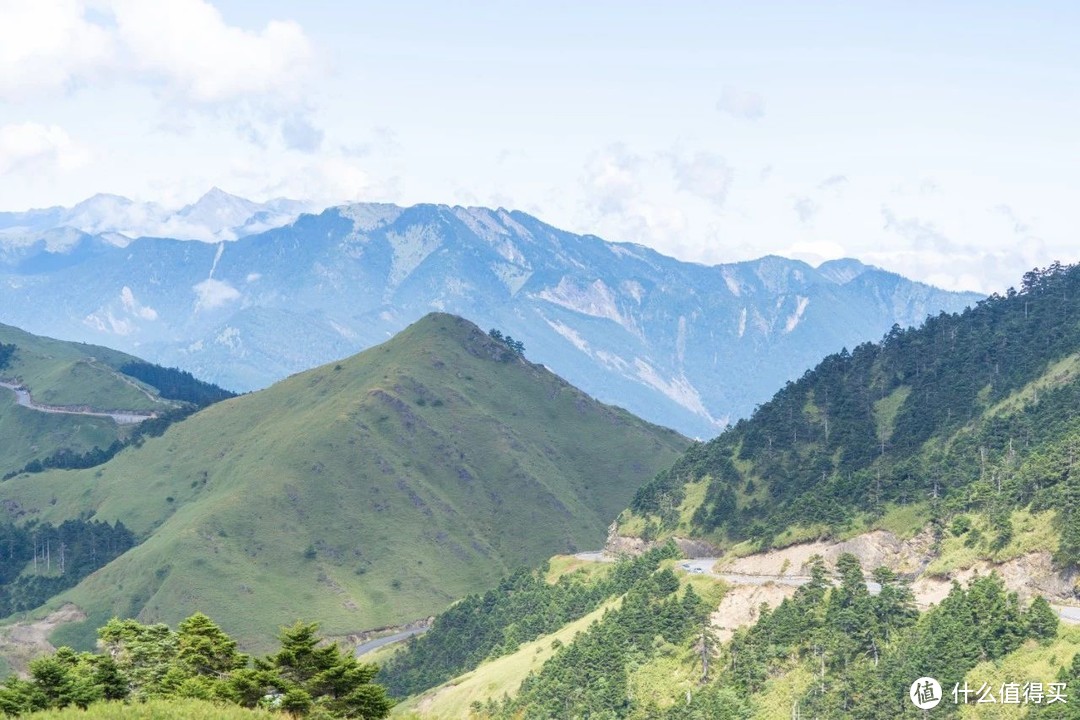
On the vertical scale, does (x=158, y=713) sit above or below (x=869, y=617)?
below

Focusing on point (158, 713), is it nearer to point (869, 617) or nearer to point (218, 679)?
point (218, 679)

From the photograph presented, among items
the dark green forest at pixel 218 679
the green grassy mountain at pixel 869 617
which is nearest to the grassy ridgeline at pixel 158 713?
the dark green forest at pixel 218 679

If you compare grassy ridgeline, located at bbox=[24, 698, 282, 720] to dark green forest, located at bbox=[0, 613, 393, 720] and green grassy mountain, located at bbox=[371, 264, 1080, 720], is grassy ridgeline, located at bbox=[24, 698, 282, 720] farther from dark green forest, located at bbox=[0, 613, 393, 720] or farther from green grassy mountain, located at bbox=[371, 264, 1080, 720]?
green grassy mountain, located at bbox=[371, 264, 1080, 720]

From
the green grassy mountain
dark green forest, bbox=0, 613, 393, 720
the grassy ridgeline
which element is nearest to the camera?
the grassy ridgeline

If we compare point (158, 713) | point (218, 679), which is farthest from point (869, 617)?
point (158, 713)

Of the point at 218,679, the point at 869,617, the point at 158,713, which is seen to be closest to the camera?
the point at 158,713

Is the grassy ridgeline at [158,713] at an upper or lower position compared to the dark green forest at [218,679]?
lower

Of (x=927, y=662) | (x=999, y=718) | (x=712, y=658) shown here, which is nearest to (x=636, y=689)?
(x=712, y=658)

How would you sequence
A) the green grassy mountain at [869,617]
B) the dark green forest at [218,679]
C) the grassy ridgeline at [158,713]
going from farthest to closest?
the green grassy mountain at [869,617] < the dark green forest at [218,679] < the grassy ridgeline at [158,713]

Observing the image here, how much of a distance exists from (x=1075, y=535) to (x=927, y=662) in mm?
28121

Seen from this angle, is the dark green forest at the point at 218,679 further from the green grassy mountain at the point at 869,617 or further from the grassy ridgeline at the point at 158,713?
the green grassy mountain at the point at 869,617

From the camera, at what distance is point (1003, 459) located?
595ft

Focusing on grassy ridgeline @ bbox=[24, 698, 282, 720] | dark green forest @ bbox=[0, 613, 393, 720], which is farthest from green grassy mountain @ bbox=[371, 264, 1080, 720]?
grassy ridgeline @ bbox=[24, 698, 282, 720]

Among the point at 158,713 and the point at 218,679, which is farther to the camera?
the point at 218,679
